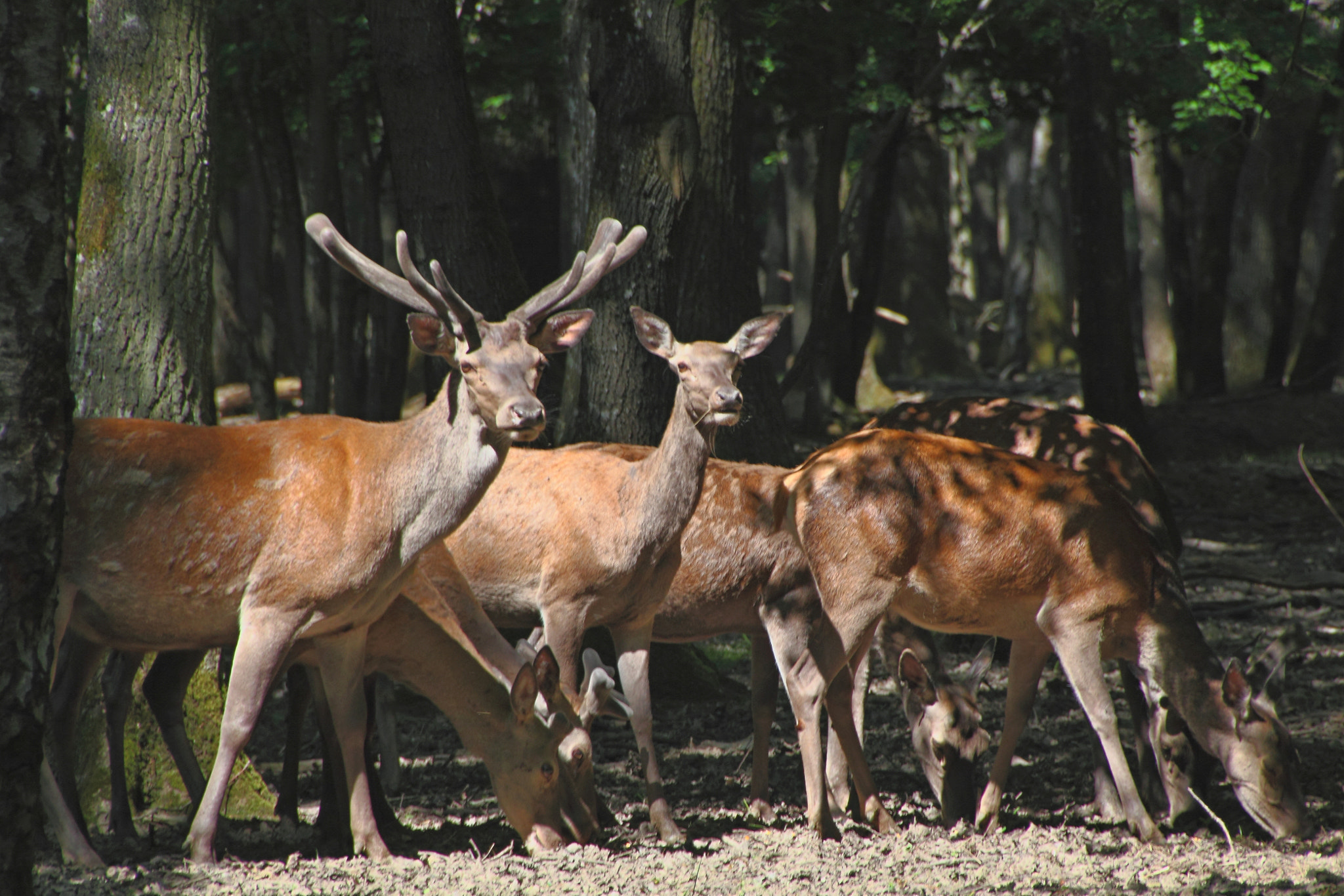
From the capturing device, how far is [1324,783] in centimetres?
680

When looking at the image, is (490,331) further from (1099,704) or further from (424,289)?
(1099,704)

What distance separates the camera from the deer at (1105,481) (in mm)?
6449

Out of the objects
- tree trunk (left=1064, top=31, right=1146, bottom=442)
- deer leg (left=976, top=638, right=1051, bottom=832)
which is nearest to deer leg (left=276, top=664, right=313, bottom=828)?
deer leg (left=976, top=638, right=1051, bottom=832)

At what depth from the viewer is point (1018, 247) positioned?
29000 mm

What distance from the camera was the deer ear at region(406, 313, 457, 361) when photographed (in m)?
5.18

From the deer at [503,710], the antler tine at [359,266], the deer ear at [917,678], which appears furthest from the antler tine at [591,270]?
the deer ear at [917,678]

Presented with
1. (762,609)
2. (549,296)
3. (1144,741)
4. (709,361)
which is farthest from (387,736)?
(1144,741)

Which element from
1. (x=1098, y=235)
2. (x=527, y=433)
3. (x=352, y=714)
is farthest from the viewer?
(x=1098, y=235)

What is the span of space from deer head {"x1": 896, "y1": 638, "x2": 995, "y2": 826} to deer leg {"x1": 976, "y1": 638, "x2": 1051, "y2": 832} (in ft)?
0.28

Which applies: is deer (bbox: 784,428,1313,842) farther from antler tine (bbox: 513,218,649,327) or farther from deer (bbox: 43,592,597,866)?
antler tine (bbox: 513,218,649,327)

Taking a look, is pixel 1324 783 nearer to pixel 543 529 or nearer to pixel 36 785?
pixel 543 529

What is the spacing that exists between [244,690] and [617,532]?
6.14 ft

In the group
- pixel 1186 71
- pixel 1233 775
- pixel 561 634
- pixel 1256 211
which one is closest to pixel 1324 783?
pixel 1233 775

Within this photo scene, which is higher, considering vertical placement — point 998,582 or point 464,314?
point 464,314
